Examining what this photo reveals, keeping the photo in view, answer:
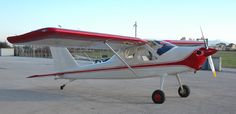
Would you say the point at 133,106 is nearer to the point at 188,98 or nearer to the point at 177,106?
the point at 177,106

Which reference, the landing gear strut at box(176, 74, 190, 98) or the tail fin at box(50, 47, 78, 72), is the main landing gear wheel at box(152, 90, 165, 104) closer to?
the landing gear strut at box(176, 74, 190, 98)

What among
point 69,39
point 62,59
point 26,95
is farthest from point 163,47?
point 26,95

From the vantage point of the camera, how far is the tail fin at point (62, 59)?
416 inches

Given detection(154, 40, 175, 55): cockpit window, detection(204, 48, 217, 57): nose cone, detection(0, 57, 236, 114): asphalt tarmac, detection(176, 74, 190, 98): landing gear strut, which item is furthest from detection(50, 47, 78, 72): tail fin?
detection(204, 48, 217, 57): nose cone

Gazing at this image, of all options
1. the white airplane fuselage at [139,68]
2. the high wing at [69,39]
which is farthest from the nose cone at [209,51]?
the high wing at [69,39]

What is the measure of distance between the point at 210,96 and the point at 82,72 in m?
4.18

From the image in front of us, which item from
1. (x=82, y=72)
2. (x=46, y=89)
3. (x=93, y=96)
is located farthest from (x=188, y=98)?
(x=46, y=89)

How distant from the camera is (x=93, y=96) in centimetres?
942

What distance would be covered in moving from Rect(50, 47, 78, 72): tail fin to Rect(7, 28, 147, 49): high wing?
1219 millimetres

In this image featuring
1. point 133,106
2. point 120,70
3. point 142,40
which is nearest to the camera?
point 133,106

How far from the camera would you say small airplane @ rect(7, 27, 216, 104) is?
7.86m

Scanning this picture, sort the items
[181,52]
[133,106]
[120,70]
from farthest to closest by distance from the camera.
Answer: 1. [120,70]
2. [181,52]
3. [133,106]

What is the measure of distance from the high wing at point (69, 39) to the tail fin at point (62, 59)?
1219mm

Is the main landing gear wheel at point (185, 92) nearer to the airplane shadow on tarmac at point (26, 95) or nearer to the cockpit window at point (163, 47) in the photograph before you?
the cockpit window at point (163, 47)
